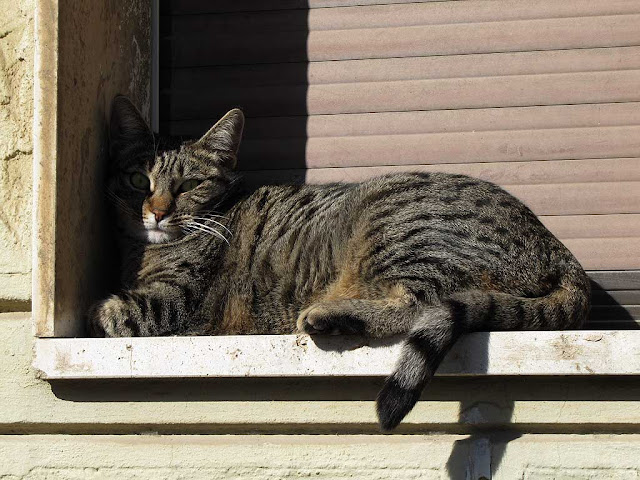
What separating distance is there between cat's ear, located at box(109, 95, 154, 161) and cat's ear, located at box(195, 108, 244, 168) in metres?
0.21

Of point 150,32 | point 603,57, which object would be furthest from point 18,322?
point 603,57

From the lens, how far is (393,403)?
2719mm

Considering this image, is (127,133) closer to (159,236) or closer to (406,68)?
(159,236)

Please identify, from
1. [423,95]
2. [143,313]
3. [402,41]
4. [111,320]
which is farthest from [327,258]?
[402,41]

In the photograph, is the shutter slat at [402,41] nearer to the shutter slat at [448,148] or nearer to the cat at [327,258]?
the shutter slat at [448,148]

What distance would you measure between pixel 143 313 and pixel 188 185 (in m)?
0.63

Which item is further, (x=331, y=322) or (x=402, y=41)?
(x=402, y=41)

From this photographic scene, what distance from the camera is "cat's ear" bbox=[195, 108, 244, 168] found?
→ 375 cm

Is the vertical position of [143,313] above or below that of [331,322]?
below

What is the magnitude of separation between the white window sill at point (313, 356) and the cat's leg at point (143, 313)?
0.68 feet

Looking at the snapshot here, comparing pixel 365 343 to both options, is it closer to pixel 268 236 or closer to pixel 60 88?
pixel 268 236

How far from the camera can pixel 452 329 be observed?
2.80 m

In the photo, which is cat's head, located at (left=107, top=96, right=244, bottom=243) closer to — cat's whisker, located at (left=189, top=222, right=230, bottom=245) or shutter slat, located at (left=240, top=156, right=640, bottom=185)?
cat's whisker, located at (left=189, top=222, right=230, bottom=245)

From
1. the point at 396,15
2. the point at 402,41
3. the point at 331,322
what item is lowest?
the point at 331,322
